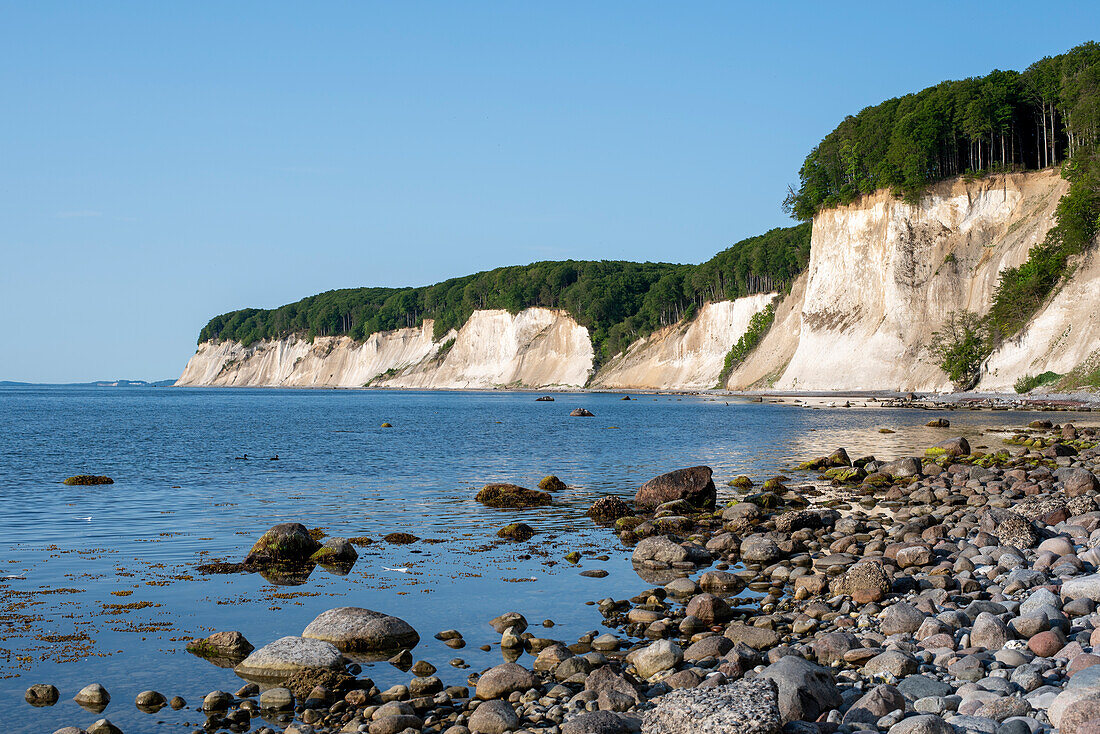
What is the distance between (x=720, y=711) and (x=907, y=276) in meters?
71.6

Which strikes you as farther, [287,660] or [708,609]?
[708,609]

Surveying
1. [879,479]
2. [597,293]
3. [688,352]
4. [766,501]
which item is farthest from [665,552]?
[597,293]

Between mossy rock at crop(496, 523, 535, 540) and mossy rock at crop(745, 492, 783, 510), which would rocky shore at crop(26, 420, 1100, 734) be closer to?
mossy rock at crop(496, 523, 535, 540)

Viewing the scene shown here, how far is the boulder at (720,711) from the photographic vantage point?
617 centimetres

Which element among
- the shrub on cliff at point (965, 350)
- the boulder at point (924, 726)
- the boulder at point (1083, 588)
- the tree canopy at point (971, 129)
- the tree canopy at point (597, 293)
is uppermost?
the tree canopy at point (971, 129)

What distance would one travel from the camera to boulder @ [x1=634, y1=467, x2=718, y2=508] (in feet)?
63.7

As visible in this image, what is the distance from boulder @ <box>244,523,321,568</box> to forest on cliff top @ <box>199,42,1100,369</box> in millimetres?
53311

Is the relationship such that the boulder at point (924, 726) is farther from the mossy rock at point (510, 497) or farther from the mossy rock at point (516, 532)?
the mossy rock at point (510, 497)

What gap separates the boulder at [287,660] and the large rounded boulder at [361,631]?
0.61m

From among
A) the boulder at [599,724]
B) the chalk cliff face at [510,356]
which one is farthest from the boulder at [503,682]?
the chalk cliff face at [510,356]

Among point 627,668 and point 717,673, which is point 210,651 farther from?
point 717,673

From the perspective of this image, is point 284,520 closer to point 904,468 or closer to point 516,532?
point 516,532

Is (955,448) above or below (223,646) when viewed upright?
above

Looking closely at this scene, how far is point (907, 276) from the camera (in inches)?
2808
